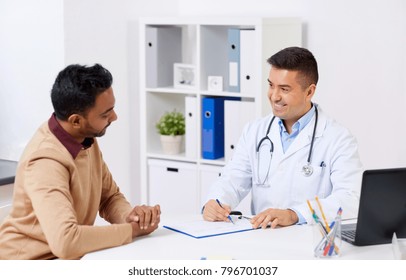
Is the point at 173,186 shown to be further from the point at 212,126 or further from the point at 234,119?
the point at 234,119

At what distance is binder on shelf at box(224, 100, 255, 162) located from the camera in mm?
3863

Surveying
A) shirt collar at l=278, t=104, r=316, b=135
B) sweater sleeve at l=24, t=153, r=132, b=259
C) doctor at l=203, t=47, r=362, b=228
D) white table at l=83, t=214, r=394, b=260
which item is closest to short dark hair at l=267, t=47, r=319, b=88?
doctor at l=203, t=47, r=362, b=228

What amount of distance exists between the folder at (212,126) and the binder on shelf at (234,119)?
7 centimetres

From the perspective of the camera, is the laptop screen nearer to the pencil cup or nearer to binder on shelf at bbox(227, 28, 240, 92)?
the pencil cup

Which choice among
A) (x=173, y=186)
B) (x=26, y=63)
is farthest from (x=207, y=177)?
(x=26, y=63)

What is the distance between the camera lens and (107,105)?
89.8 inches

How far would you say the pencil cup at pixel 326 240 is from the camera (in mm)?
2050

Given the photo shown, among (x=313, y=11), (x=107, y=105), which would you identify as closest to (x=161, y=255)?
(x=107, y=105)

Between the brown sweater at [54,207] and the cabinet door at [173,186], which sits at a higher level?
the brown sweater at [54,207]

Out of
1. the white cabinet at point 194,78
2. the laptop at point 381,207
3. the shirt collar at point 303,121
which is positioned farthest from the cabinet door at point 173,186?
the laptop at point 381,207

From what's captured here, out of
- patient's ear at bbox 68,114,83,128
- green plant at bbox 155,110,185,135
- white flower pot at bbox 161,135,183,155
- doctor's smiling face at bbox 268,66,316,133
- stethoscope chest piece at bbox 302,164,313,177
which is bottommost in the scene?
white flower pot at bbox 161,135,183,155

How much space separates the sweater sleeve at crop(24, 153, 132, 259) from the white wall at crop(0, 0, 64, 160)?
65.5 inches

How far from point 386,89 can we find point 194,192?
1.26m

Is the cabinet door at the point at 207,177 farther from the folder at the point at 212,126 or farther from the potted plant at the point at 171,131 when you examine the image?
the potted plant at the point at 171,131
